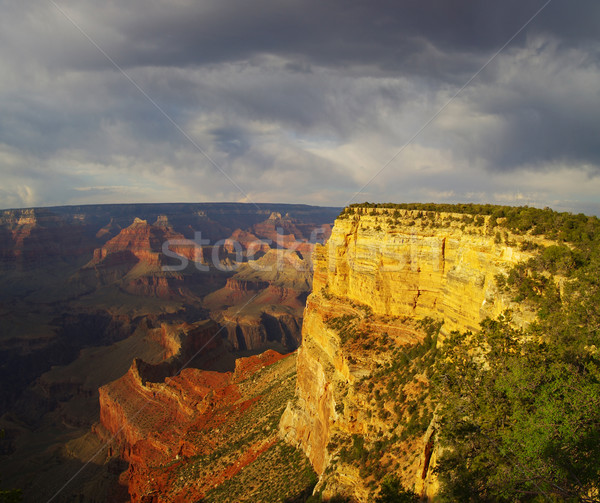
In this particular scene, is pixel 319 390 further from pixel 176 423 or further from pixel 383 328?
pixel 176 423

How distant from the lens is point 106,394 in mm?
60688

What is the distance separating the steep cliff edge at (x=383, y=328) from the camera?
17.9 metres

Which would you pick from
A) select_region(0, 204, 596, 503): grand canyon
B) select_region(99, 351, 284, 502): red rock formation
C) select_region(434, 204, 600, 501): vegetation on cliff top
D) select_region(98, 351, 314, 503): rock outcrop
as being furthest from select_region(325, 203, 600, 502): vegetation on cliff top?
select_region(99, 351, 284, 502): red rock formation

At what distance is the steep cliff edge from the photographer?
17875 millimetres

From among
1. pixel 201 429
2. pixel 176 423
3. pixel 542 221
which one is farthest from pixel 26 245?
pixel 542 221

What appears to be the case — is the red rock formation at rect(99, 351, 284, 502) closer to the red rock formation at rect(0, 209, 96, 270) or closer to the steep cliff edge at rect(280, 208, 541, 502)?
the steep cliff edge at rect(280, 208, 541, 502)

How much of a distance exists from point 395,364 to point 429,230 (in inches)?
357

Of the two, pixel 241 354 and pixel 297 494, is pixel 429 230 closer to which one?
pixel 297 494

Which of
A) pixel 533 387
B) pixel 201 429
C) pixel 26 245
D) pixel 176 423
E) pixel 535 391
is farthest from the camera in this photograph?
pixel 26 245

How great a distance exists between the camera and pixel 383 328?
26.4 m

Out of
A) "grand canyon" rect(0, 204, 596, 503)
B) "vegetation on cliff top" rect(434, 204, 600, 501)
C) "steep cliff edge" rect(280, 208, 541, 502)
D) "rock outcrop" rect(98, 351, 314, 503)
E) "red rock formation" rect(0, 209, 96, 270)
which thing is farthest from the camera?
"red rock formation" rect(0, 209, 96, 270)

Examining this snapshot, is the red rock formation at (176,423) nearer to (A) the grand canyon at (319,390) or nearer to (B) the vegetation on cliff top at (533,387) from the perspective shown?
(A) the grand canyon at (319,390)

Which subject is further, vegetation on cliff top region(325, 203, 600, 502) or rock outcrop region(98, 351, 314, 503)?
rock outcrop region(98, 351, 314, 503)

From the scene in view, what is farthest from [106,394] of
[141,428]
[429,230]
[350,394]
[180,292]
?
[180,292]
